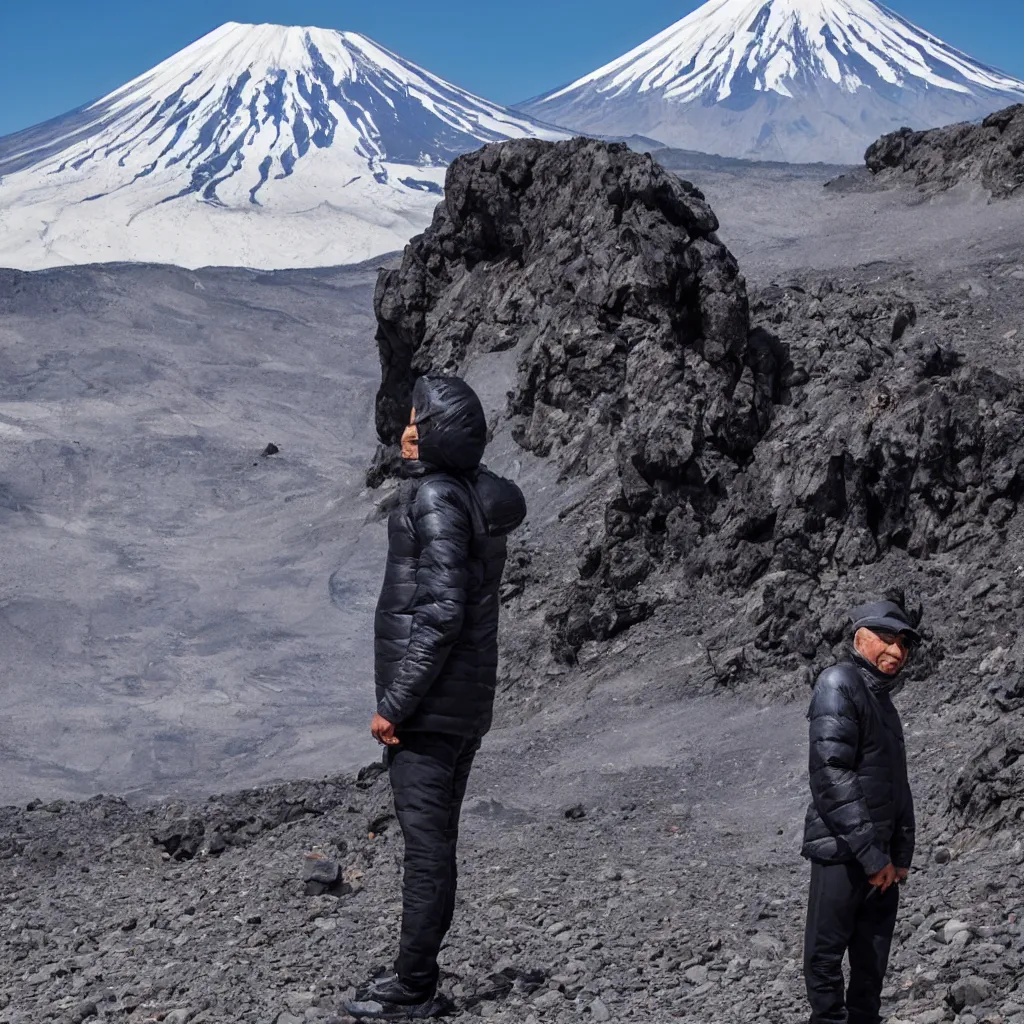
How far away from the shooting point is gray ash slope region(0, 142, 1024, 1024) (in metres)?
6.05

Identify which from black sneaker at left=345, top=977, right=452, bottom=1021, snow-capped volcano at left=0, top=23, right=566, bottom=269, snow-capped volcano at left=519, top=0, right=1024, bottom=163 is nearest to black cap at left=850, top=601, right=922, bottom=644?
black sneaker at left=345, top=977, right=452, bottom=1021

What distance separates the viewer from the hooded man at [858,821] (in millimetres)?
4539

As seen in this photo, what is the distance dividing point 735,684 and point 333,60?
129046mm

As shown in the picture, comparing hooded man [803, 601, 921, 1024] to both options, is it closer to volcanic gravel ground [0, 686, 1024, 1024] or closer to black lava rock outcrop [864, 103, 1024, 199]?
volcanic gravel ground [0, 686, 1024, 1024]

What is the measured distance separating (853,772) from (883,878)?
33 cm

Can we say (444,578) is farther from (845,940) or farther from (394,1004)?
(845,940)

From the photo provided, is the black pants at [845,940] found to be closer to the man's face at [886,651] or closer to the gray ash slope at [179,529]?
the man's face at [886,651]

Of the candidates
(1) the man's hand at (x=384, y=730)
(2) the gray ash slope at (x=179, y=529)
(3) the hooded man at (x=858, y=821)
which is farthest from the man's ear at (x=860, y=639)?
(2) the gray ash slope at (x=179, y=529)

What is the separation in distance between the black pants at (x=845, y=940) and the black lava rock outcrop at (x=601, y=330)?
10093 millimetres

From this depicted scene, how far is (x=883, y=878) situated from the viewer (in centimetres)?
453

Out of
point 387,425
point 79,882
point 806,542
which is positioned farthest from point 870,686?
point 387,425

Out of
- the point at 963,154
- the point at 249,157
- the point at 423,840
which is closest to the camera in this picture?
the point at 423,840

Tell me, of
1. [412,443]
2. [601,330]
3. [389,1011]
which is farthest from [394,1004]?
[601,330]

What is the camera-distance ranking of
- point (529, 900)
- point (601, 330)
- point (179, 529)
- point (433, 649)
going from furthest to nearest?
1. point (179, 529)
2. point (601, 330)
3. point (529, 900)
4. point (433, 649)
